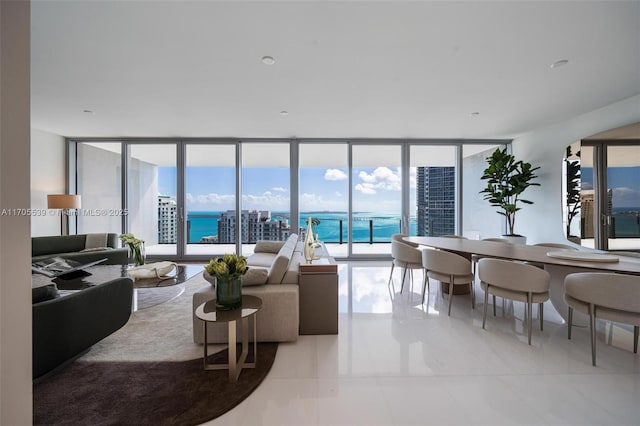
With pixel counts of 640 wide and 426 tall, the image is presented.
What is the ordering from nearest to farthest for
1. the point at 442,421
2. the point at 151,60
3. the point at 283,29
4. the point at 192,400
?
the point at 442,421
the point at 192,400
the point at 283,29
the point at 151,60

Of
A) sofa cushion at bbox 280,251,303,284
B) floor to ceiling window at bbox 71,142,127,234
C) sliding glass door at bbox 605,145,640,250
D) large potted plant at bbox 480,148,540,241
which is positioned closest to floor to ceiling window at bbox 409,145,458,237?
large potted plant at bbox 480,148,540,241

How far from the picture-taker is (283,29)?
2211 mm

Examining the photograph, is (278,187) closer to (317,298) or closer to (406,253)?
(406,253)

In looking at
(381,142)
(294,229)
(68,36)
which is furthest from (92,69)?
(381,142)

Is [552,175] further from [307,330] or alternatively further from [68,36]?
A: [68,36]

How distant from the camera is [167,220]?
5.85m

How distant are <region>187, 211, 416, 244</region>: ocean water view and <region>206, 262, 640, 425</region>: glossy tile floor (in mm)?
3286

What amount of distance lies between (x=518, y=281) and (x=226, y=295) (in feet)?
8.22

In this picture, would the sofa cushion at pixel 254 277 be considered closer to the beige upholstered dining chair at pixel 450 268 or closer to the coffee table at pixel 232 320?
the coffee table at pixel 232 320

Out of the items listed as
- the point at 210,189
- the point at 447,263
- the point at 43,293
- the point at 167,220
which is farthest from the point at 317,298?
the point at 167,220

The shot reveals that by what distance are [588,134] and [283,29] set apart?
5.10 m

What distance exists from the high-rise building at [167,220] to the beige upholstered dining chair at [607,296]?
6.54 metres

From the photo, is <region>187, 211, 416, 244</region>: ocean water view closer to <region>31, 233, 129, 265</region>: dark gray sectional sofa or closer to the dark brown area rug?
<region>31, 233, 129, 265</region>: dark gray sectional sofa

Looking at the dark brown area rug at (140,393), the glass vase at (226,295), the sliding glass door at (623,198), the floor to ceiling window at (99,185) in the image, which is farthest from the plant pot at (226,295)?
the floor to ceiling window at (99,185)
